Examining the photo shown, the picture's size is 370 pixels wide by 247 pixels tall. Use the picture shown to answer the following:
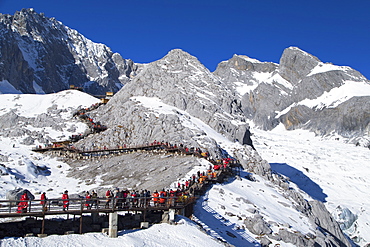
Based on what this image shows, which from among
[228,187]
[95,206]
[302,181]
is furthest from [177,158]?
[302,181]

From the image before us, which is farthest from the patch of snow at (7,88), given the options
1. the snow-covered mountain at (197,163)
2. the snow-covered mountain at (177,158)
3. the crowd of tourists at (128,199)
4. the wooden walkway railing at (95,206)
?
the wooden walkway railing at (95,206)

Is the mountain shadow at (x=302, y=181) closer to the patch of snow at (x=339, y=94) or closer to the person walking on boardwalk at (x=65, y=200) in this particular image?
the person walking on boardwalk at (x=65, y=200)

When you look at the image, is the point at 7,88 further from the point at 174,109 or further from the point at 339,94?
the point at 339,94

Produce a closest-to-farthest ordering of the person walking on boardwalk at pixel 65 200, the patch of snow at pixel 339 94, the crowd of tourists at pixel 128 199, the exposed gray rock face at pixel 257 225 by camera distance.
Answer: the person walking on boardwalk at pixel 65 200 → the crowd of tourists at pixel 128 199 → the exposed gray rock face at pixel 257 225 → the patch of snow at pixel 339 94

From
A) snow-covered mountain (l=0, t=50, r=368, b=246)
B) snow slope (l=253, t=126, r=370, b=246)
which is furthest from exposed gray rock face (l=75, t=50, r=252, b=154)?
snow slope (l=253, t=126, r=370, b=246)

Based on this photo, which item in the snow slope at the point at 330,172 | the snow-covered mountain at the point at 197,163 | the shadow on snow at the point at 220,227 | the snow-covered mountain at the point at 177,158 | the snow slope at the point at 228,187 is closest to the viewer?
the snow slope at the point at 228,187

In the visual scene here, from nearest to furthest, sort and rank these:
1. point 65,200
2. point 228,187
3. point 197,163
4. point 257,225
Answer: point 65,200 → point 257,225 → point 228,187 → point 197,163

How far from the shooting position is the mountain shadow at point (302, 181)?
7029 centimetres

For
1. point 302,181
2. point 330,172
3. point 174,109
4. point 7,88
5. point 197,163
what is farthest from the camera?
point 7,88

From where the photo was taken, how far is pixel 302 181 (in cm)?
7675

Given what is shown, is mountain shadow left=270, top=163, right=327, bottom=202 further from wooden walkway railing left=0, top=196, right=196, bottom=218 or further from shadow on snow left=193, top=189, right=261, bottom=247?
wooden walkway railing left=0, top=196, right=196, bottom=218

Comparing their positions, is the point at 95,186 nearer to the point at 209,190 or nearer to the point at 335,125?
the point at 209,190

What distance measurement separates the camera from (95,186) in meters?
43.3

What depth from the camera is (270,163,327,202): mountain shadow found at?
70.3 m
